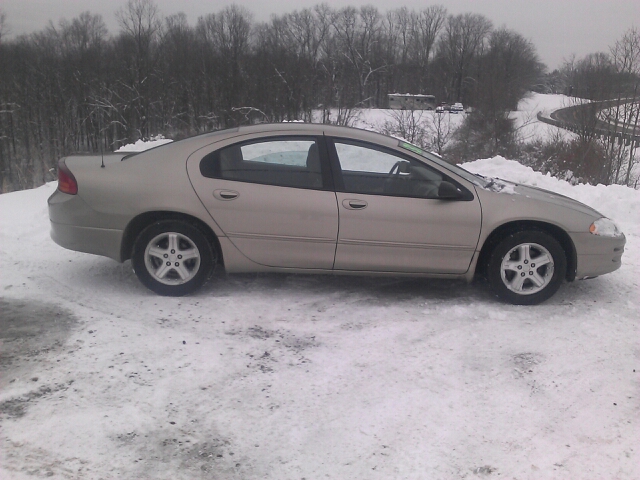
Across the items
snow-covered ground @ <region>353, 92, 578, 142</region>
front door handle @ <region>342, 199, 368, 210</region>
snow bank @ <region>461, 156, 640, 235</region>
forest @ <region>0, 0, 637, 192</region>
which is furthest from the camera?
forest @ <region>0, 0, 637, 192</region>

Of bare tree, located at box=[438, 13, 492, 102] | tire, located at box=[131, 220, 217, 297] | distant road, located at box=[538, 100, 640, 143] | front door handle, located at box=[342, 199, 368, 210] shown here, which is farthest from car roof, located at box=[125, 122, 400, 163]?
bare tree, located at box=[438, 13, 492, 102]

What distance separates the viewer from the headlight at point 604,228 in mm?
4939

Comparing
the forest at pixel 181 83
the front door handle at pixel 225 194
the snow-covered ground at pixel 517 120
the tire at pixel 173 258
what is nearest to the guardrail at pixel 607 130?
the snow-covered ground at pixel 517 120

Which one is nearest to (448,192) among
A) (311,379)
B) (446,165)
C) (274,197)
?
(446,165)

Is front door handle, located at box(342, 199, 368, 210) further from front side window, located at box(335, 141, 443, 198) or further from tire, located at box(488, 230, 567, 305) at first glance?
tire, located at box(488, 230, 567, 305)

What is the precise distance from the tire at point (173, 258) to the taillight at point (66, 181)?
75 cm

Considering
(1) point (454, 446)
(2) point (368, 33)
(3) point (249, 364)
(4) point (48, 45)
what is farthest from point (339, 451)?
(2) point (368, 33)

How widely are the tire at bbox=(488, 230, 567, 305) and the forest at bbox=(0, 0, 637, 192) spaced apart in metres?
37.0

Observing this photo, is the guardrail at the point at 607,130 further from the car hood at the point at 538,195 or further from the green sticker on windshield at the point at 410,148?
the green sticker on windshield at the point at 410,148

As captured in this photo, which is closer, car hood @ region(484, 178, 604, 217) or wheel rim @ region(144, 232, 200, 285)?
wheel rim @ region(144, 232, 200, 285)

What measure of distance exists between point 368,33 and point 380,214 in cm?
8021

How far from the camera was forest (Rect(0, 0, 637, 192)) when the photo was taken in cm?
5191

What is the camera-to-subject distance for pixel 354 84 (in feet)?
192

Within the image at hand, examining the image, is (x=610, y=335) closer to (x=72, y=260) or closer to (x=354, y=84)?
(x=72, y=260)
